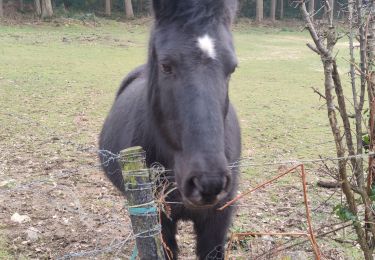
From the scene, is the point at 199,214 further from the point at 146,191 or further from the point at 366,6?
the point at 366,6

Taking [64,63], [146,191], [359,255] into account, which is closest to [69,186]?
[359,255]

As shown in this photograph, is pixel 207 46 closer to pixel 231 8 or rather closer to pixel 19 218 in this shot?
pixel 231 8

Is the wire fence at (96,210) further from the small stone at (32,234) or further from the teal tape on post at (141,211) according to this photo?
the teal tape on post at (141,211)

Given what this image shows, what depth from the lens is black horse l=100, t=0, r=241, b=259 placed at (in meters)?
1.89

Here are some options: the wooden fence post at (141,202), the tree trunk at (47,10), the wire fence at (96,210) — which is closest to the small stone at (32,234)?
the wire fence at (96,210)

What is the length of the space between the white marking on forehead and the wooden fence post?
578 mm

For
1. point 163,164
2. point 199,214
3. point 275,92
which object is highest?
point 163,164

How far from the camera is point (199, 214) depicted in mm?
2975

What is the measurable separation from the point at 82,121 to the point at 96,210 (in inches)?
151

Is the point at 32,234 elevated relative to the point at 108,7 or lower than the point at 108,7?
lower

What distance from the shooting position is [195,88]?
209cm

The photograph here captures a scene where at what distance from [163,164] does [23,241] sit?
1.96m

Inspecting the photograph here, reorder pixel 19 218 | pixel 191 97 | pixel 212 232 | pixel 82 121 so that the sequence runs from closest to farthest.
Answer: pixel 191 97 < pixel 212 232 < pixel 19 218 < pixel 82 121

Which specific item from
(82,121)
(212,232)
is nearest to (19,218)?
(212,232)
